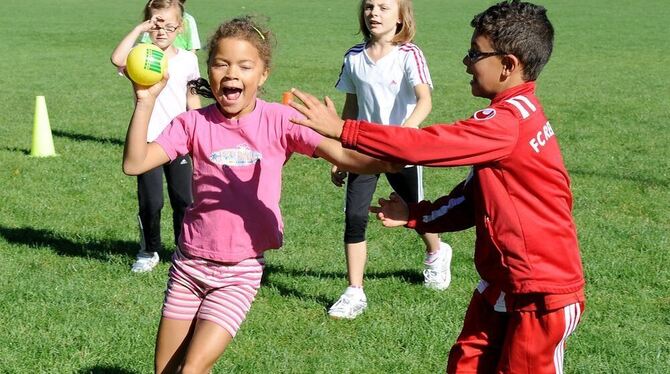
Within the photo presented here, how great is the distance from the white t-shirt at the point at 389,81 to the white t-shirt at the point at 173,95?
1379mm

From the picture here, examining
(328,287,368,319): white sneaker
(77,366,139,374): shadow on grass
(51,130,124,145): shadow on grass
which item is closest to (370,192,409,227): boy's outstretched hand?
(77,366,139,374): shadow on grass

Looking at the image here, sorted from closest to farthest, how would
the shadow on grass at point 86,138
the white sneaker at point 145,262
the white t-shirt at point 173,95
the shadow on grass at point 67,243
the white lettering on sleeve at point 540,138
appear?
1. the white lettering on sleeve at point 540,138
2. the white t-shirt at point 173,95
3. the white sneaker at point 145,262
4. the shadow on grass at point 67,243
5. the shadow on grass at point 86,138

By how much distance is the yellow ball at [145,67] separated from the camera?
398 centimetres

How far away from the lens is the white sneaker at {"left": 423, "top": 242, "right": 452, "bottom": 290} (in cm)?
691

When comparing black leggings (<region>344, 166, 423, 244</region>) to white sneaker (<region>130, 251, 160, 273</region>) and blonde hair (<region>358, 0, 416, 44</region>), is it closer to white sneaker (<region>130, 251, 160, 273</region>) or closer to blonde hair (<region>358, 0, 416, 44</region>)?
blonde hair (<region>358, 0, 416, 44</region>)

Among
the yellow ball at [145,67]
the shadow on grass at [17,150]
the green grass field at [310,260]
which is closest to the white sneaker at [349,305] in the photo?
the green grass field at [310,260]

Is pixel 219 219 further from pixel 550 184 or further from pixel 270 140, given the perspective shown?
pixel 550 184

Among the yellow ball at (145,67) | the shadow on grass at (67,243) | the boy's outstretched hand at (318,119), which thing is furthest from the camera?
the shadow on grass at (67,243)

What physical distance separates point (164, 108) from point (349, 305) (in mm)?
2083

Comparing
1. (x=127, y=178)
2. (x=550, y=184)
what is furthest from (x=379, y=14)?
(x=127, y=178)

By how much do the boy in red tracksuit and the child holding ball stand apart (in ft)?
11.4

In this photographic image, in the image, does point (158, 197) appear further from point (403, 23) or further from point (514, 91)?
point (514, 91)

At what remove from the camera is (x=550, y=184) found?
146 inches

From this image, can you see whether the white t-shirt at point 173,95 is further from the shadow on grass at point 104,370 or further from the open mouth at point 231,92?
the open mouth at point 231,92
